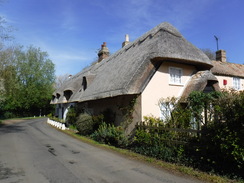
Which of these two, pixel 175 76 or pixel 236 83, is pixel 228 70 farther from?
pixel 175 76

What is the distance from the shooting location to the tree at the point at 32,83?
150 ft

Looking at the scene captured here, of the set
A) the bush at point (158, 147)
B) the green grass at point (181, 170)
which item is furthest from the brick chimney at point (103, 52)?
the green grass at point (181, 170)

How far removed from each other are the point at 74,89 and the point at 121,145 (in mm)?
13418

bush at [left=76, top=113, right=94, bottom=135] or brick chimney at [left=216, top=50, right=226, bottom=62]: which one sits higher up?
brick chimney at [left=216, top=50, right=226, bottom=62]

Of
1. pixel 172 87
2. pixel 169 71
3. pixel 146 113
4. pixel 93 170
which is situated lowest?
pixel 93 170

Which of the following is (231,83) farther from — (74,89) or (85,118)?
(74,89)

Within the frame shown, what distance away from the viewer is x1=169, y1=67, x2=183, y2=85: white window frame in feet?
42.7

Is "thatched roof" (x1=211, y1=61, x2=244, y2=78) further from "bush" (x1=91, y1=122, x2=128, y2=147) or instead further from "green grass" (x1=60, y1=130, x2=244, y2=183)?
"green grass" (x1=60, y1=130, x2=244, y2=183)

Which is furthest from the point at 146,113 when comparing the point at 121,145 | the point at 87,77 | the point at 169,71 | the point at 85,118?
the point at 87,77

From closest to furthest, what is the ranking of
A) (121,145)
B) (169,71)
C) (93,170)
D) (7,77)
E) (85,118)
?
(93,170) < (121,145) < (169,71) < (85,118) < (7,77)

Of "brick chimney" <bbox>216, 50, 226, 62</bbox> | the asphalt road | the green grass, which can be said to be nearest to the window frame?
"brick chimney" <bbox>216, 50, 226, 62</bbox>

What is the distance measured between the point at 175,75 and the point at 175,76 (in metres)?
0.06

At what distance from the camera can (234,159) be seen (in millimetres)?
5715

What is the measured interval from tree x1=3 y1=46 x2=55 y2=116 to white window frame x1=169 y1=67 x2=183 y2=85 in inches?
1577
